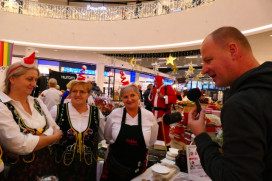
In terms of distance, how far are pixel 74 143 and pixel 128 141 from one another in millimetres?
542

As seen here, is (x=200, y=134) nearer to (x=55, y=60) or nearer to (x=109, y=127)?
(x=109, y=127)

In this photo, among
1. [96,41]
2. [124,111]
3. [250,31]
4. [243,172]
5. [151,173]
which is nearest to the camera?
[243,172]

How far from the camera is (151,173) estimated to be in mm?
1548

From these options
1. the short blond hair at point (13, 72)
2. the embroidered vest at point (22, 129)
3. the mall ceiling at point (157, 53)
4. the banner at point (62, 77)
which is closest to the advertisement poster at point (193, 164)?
the embroidered vest at point (22, 129)

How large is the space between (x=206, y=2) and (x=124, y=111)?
7350mm

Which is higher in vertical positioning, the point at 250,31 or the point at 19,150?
the point at 250,31

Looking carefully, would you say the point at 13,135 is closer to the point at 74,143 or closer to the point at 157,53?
the point at 74,143

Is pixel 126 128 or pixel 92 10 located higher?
pixel 92 10

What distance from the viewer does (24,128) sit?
1.43 meters

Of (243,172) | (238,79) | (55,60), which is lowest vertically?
(243,172)

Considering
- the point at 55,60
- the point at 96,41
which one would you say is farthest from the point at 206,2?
the point at 55,60

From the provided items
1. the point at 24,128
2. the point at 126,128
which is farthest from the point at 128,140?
the point at 24,128

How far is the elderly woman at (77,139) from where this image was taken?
1.80 metres

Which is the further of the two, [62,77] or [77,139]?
[62,77]
